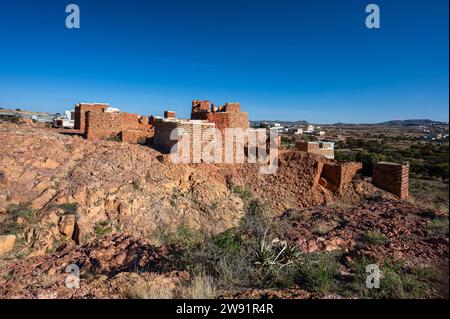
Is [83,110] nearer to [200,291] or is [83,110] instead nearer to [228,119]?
[228,119]

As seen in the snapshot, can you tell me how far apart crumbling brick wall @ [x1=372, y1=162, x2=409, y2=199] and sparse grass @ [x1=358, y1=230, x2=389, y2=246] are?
17.9 ft

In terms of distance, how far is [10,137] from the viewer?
29.7 feet

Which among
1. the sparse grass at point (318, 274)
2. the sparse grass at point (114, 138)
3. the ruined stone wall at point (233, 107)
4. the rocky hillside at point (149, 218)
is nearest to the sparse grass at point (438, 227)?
the rocky hillside at point (149, 218)

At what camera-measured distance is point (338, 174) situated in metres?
10.5

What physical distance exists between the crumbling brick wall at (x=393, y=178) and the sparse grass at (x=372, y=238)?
17.9 feet

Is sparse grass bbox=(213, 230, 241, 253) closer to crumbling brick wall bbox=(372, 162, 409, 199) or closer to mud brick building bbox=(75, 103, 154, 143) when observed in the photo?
crumbling brick wall bbox=(372, 162, 409, 199)

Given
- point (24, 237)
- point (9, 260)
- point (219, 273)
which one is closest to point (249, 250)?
point (219, 273)

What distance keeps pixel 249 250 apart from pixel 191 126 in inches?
259

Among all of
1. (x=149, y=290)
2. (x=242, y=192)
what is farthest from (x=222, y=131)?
(x=149, y=290)

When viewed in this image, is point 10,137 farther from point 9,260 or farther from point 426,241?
point 426,241

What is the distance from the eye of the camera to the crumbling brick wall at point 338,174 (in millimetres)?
10406

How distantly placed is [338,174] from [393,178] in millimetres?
1769

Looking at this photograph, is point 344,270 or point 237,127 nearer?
point 344,270

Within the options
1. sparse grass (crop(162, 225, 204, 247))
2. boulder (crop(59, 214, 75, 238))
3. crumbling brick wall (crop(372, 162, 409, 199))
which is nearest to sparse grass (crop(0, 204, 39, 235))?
boulder (crop(59, 214, 75, 238))
